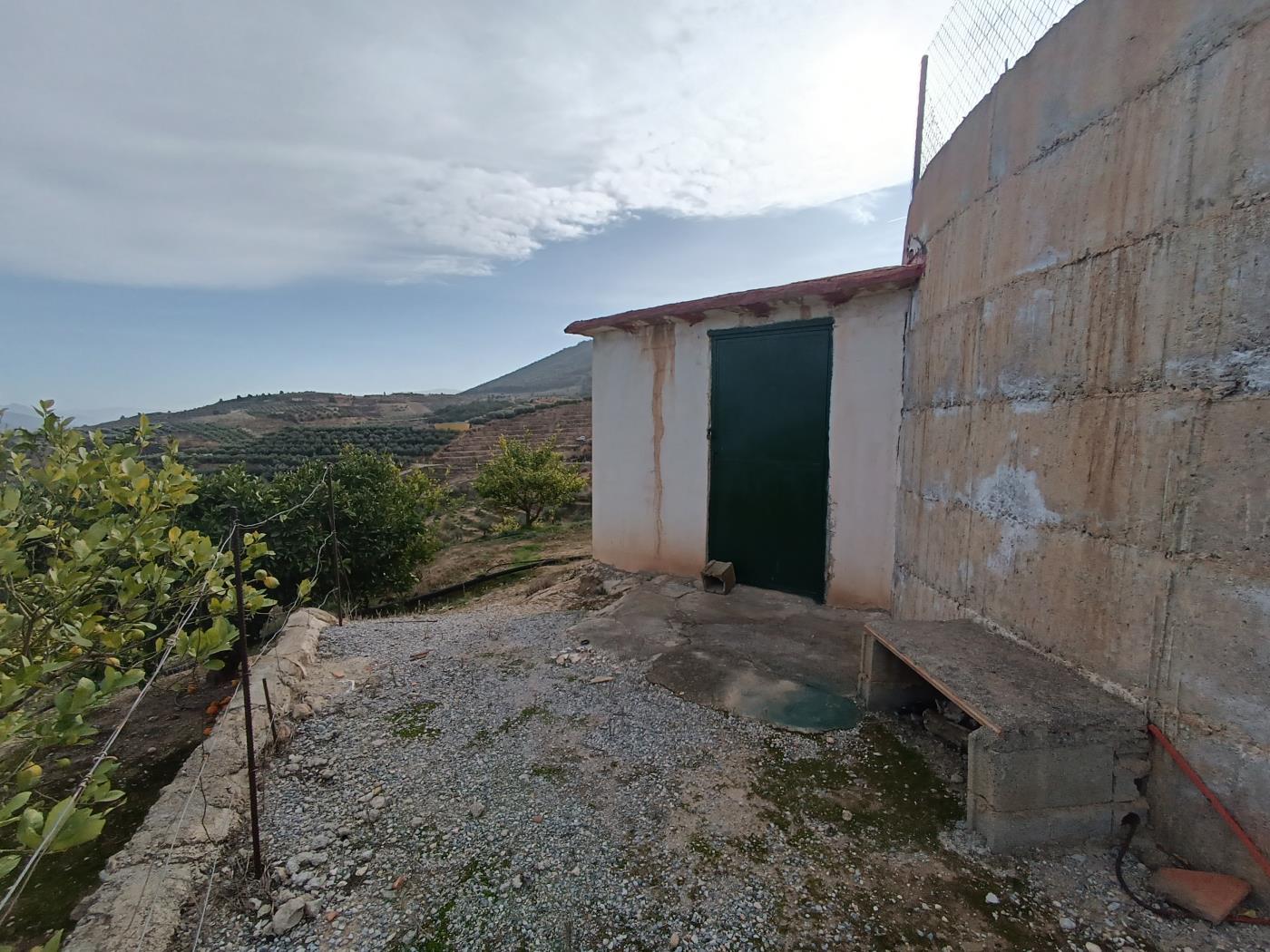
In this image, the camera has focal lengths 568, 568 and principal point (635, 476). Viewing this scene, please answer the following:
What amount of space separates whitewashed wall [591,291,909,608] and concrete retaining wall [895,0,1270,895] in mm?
1669

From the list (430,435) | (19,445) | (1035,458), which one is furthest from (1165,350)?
(430,435)

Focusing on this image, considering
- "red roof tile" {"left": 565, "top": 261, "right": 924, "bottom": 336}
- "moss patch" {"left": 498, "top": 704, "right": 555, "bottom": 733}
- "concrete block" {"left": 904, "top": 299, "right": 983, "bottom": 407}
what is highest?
"red roof tile" {"left": 565, "top": 261, "right": 924, "bottom": 336}

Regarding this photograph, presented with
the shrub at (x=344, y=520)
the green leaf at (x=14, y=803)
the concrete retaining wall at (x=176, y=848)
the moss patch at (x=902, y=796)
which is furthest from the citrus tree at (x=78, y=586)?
the shrub at (x=344, y=520)

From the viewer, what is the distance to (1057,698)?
2826 mm

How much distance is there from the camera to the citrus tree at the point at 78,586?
5.69ft

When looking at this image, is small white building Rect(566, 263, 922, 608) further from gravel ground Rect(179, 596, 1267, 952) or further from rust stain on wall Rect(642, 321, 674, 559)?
gravel ground Rect(179, 596, 1267, 952)

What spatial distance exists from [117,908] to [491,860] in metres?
1.50

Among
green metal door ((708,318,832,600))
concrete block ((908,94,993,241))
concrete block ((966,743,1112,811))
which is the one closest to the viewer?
concrete block ((966,743,1112,811))

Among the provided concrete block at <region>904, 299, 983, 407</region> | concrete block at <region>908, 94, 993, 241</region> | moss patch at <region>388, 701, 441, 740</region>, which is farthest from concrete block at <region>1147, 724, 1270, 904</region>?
moss patch at <region>388, 701, 441, 740</region>

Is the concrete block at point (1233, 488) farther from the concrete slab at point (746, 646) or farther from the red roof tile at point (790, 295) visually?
the red roof tile at point (790, 295)

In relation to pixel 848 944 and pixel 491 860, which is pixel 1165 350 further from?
pixel 491 860

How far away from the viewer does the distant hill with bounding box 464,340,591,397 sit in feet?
237

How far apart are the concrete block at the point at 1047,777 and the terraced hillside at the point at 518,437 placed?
64.5 feet

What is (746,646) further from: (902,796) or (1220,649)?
(1220,649)
